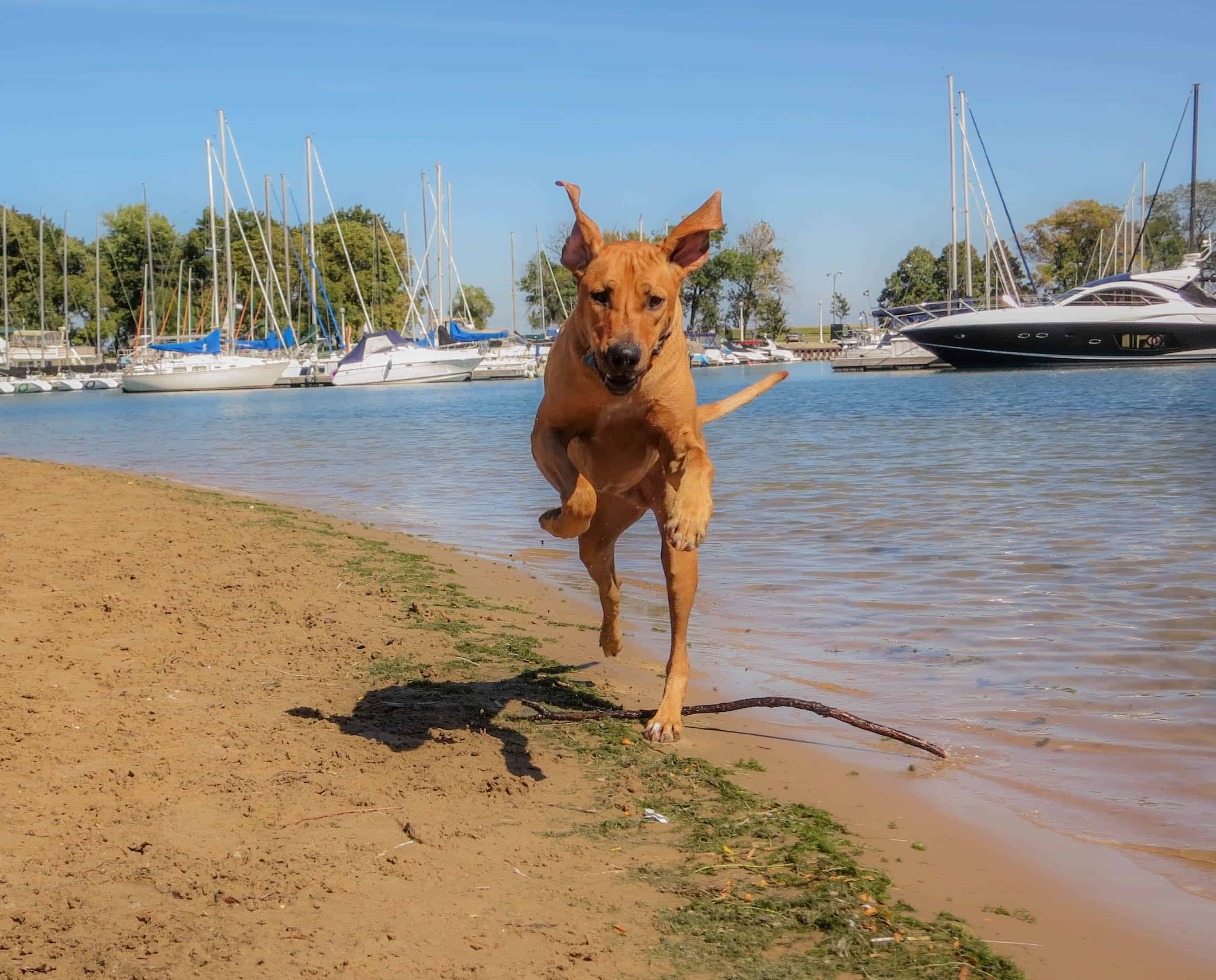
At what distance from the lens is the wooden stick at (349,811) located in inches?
135

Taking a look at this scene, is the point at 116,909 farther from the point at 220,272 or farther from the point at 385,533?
the point at 220,272

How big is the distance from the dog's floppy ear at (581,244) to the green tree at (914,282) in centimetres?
11183

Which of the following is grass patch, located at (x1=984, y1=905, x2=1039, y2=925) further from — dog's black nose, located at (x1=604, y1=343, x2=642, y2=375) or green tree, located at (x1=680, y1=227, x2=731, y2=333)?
green tree, located at (x1=680, y1=227, x2=731, y2=333)

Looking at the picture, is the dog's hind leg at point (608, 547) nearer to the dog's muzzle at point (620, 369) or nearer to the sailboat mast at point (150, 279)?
the dog's muzzle at point (620, 369)

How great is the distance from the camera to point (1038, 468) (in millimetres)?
14945

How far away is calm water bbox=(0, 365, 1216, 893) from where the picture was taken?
4738 millimetres

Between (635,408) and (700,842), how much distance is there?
5.79 ft

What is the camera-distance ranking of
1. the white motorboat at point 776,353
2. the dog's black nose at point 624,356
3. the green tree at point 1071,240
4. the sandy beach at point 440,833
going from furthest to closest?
the white motorboat at point 776,353 → the green tree at point 1071,240 → the dog's black nose at point 624,356 → the sandy beach at point 440,833

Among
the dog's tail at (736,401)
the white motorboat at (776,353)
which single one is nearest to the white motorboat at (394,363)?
the white motorboat at (776,353)

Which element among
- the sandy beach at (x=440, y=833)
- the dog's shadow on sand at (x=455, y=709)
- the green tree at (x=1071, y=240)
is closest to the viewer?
the sandy beach at (x=440, y=833)

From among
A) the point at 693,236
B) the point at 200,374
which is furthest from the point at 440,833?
the point at 200,374

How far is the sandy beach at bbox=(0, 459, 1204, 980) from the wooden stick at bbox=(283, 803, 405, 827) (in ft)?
0.06

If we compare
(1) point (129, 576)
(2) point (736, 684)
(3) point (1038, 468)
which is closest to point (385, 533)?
(1) point (129, 576)

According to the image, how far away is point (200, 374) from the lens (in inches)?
2464
